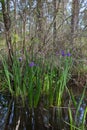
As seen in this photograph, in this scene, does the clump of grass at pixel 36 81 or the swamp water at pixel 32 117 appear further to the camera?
the clump of grass at pixel 36 81

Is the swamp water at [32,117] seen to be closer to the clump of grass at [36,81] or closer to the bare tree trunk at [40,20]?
the clump of grass at [36,81]

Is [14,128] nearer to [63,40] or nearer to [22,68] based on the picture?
[22,68]

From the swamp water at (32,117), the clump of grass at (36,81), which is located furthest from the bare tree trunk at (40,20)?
the swamp water at (32,117)

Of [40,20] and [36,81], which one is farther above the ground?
[40,20]

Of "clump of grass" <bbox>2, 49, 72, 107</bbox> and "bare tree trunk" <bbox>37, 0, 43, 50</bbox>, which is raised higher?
"bare tree trunk" <bbox>37, 0, 43, 50</bbox>

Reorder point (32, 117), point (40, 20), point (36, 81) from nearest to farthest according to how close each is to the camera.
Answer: point (32, 117), point (36, 81), point (40, 20)

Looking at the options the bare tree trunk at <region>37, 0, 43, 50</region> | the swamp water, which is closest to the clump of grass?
the swamp water

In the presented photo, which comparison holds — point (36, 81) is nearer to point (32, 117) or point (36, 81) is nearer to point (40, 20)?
point (32, 117)

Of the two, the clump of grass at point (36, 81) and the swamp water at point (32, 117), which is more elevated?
the clump of grass at point (36, 81)

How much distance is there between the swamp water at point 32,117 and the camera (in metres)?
3.64

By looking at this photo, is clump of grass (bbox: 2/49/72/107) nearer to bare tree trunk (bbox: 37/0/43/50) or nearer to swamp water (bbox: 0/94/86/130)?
swamp water (bbox: 0/94/86/130)

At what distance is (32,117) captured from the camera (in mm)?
4035

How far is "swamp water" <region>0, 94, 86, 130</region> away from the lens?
3.64 m

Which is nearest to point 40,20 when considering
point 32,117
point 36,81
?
point 36,81
